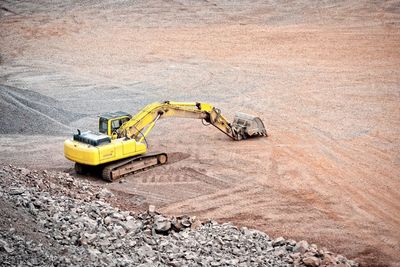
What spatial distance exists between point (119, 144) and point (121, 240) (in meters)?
4.79

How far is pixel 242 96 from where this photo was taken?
988 inches

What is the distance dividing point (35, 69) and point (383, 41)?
1519 cm

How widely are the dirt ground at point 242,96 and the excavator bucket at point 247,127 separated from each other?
375 mm

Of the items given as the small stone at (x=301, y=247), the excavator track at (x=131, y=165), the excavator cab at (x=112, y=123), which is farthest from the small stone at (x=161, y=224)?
the excavator cab at (x=112, y=123)

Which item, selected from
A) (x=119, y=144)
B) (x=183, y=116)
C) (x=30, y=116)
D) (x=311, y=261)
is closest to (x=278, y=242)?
(x=311, y=261)

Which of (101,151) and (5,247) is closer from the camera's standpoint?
(5,247)

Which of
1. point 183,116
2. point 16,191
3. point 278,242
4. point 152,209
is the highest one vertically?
point 183,116

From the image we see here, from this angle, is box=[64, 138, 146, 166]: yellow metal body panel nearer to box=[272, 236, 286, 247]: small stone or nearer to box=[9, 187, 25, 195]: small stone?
box=[9, 187, 25, 195]: small stone

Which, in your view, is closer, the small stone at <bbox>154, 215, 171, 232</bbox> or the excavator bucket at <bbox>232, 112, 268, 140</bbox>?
the small stone at <bbox>154, 215, 171, 232</bbox>

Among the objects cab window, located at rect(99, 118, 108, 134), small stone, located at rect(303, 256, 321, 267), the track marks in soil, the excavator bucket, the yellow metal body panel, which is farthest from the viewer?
the track marks in soil

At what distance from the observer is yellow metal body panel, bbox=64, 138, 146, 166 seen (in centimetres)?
1622

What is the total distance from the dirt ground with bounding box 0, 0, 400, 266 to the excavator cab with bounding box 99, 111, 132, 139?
3.96ft

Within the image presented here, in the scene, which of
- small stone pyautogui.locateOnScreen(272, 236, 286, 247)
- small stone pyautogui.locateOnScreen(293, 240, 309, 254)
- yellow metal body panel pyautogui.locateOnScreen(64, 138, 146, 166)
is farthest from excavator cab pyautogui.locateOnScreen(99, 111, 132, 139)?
small stone pyautogui.locateOnScreen(293, 240, 309, 254)

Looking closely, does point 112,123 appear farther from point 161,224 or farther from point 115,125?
point 161,224
